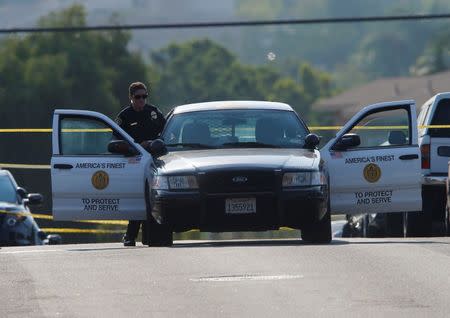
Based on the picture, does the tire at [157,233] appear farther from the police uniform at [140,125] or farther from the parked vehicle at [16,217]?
the parked vehicle at [16,217]

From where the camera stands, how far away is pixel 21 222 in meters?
27.5

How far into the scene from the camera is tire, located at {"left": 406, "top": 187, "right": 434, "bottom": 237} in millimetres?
24578

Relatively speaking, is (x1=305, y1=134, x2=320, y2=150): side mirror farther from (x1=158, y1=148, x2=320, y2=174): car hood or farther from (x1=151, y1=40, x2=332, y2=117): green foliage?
(x1=151, y1=40, x2=332, y2=117): green foliage

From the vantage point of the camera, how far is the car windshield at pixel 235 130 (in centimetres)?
2052

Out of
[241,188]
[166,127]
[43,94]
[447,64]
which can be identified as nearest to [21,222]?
[166,127]

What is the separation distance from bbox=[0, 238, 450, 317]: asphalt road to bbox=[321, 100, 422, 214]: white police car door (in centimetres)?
185

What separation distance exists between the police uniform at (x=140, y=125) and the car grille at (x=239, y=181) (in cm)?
281

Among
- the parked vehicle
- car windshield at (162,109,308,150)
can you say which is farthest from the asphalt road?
the parked vehicle

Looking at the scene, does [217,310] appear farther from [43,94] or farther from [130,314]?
[43,94]

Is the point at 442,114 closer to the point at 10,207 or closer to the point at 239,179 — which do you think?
the point at 239,179

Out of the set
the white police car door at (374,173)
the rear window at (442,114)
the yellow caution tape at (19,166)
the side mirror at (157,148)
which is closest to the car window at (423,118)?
the rear window at (442,114)

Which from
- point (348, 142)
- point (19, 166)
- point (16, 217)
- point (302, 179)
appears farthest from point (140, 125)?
point (19, 166)

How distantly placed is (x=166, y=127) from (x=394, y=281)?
623 centimetres

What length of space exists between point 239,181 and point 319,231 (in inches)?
47.9
